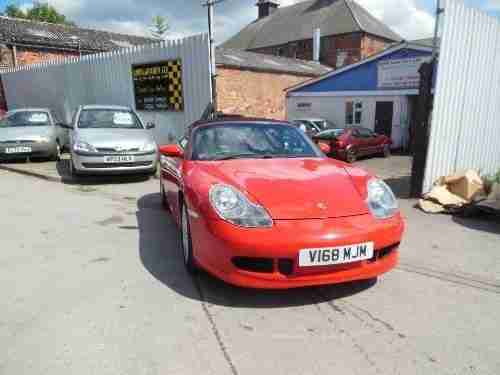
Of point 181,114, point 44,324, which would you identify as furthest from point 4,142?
point 44,324

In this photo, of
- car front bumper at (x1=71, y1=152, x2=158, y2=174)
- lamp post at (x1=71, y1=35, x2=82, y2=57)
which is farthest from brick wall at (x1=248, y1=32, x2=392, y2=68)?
car front bumper at (x1=71, y1=152, x2=158, y2=174)

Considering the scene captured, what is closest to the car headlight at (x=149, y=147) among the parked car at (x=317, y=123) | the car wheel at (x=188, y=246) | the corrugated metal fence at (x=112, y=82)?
the corrugated metal fence at (x=112, y=82)

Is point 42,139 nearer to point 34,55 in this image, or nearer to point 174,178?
point 174,178

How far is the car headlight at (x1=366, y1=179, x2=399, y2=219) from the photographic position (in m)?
2.81

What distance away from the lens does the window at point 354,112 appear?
1784 cm

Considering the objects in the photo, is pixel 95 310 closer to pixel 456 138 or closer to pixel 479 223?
pixel 479 223

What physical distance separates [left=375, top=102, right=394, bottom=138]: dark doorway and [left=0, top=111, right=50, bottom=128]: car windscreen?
44.7 ft

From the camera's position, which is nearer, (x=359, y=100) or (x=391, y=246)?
(x=391, y=246)

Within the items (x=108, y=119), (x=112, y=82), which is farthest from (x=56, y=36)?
(x=108, y=119)

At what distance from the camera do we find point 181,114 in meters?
9.74

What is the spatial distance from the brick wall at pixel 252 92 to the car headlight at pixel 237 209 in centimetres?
1556

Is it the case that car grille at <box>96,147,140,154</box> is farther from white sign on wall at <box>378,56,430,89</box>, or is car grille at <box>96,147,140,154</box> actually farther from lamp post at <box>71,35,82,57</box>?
lamp post at <box>71,35,82,57</box>

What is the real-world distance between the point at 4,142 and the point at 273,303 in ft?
30.1

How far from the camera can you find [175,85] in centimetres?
964
